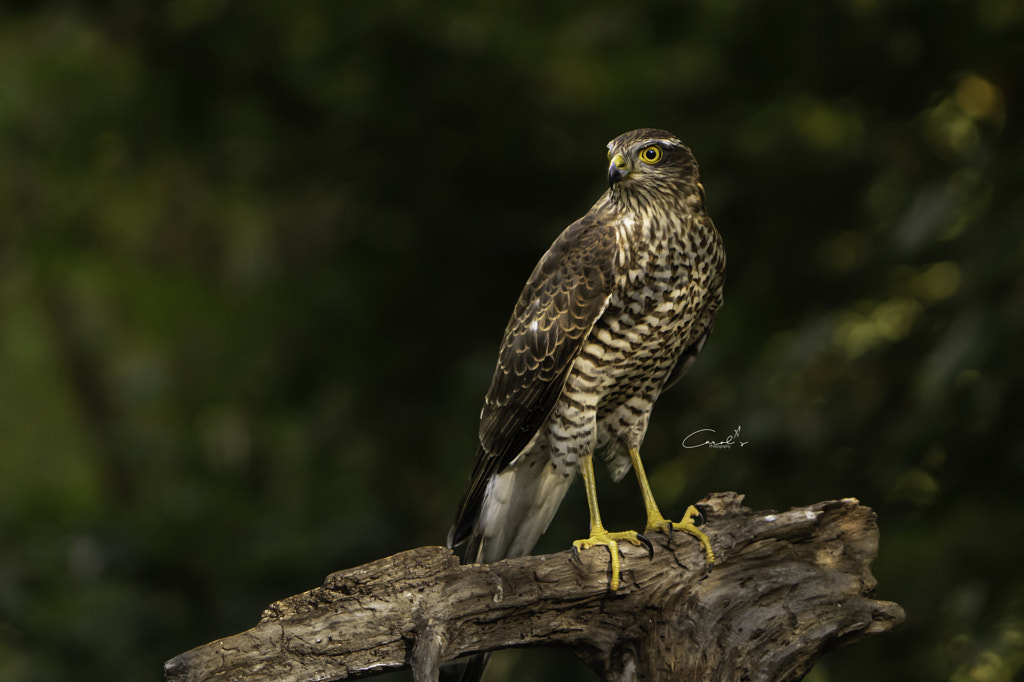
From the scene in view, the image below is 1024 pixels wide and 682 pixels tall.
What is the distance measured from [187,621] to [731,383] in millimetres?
3035

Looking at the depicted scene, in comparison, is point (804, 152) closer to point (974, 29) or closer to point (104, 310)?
point (974, 29)

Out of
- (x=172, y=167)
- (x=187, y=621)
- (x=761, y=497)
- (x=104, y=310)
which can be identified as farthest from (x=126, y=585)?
(x=104, y=310)

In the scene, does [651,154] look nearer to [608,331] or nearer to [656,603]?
[608,331]

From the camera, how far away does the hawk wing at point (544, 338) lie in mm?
3504

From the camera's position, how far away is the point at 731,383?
4.89 meters

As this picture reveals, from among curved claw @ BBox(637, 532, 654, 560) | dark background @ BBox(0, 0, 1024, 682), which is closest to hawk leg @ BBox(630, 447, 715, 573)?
curved claw @ BBox(637, 532, 654, 560)

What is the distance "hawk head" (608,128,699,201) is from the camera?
11.0 ft

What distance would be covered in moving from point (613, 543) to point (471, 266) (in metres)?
2.81

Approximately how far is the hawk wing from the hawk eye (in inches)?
10.8

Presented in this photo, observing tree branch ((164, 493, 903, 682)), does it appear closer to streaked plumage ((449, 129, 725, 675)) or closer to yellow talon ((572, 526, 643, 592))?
yellow talon ((572, 526, 643, 592))

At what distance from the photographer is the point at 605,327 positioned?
354 centimetres
